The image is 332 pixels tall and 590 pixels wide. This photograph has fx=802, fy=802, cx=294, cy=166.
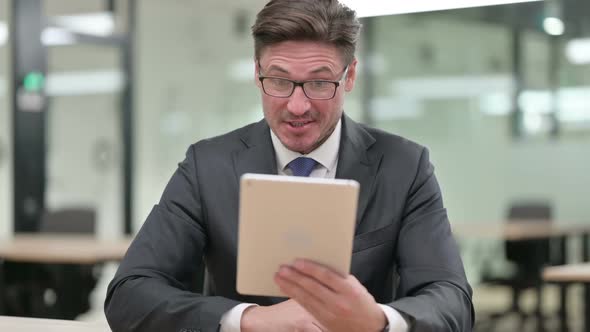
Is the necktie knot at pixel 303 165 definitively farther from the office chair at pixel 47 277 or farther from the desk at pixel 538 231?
the desk at pixel 538 231

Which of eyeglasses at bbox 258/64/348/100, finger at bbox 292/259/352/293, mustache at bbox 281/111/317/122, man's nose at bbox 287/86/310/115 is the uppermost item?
eyeglasses at bbox 258/64/348/100

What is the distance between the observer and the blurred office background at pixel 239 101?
5719 mm

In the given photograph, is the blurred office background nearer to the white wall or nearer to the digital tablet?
the white wall

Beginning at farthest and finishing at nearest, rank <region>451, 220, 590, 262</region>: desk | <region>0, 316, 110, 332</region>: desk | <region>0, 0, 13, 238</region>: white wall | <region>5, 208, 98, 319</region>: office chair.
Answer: <region>0, 0, 13, 238</region>: white wall → <region>451, 220, 590, 262</region>: desk → <region>5, 208, 98, 319</region>: office chair → <region>0, 316, 110, 332</region>: desk

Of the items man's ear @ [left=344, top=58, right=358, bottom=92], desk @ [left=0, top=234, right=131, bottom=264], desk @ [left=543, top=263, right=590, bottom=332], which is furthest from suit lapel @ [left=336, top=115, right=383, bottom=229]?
desk @ [left=0, top=234, right=131, bottom=264]

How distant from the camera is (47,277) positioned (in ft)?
18.6

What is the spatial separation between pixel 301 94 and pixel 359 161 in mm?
293

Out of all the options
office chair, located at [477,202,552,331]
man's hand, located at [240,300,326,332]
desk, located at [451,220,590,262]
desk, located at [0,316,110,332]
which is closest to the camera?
man's hand, located at [240,300,326,332]

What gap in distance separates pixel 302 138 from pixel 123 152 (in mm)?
5593

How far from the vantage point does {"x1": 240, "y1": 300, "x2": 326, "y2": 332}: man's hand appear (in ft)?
5.25

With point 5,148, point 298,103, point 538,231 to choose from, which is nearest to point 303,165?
point 298,103

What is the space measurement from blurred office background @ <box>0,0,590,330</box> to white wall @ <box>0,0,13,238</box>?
0.01 meters

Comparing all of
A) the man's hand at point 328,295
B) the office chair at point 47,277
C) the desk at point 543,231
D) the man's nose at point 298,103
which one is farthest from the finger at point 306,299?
the desk at point 543,231

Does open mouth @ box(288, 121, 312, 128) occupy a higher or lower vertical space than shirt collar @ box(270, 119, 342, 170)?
higher
